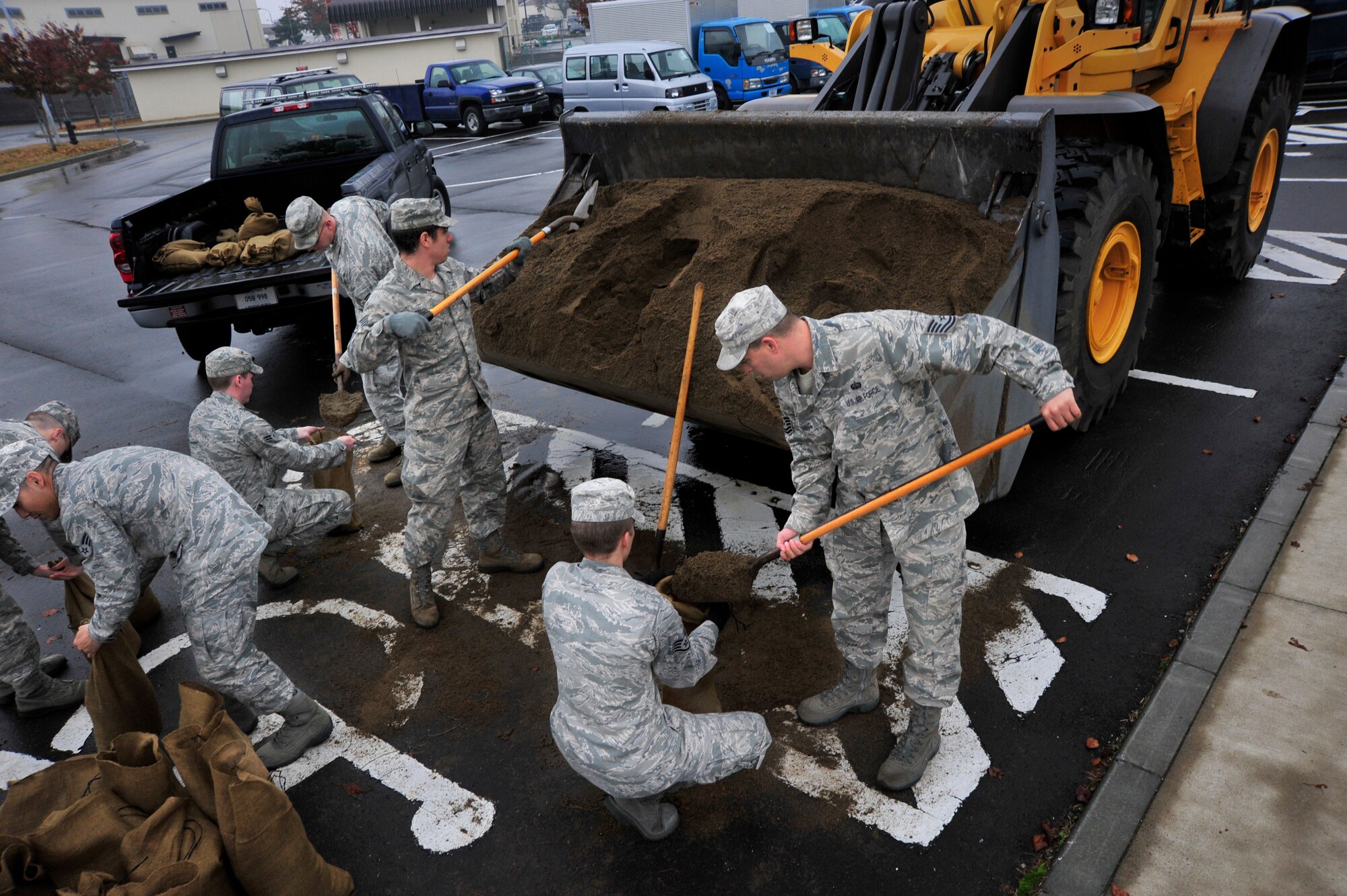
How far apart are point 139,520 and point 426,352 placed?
1.45 m

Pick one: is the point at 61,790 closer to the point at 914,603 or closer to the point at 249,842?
the point at 249,842

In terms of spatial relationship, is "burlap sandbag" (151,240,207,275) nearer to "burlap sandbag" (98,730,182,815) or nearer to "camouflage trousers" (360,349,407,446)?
"camouflage trousers" (360,349,407,446)

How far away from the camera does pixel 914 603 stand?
3150mm

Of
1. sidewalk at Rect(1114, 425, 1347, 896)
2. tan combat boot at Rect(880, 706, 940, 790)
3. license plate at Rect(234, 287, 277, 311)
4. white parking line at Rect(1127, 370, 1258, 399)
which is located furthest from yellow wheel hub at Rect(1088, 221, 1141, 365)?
license plate at Rect(234, 287, 277, 311)

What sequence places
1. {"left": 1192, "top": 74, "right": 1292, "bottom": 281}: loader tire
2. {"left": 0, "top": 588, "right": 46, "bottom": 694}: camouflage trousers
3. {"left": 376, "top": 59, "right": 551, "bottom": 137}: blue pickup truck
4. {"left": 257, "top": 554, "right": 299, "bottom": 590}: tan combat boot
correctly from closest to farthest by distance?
{"left": 0, "top": 588, "right": 46, "bottom": 694}: camouflage trousers
{"left": 257, "top": 554, "right": 299, "bottom": 590}: tan combat boot
{"left": 1192, "top": 74, "right": 1292, "bottom": 281}: loader tire
{"left": 376, "top": 59, "right": 551, "bottom": 137}: blue pickup truck

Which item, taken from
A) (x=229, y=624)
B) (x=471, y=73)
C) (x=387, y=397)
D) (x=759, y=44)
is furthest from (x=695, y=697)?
(x=471, y=73)

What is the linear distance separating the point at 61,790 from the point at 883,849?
2.75 meters

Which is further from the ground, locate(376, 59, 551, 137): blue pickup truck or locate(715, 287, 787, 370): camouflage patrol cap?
locate(715, 287, 787, 370): camouflage patrol cap

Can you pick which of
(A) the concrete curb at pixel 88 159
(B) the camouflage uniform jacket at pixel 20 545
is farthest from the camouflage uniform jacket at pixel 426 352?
(A) the concrete curb at pixel 88 159

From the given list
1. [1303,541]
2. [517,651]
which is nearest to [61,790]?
[517,651]

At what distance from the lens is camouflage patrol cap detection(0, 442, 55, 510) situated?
10.2 ft

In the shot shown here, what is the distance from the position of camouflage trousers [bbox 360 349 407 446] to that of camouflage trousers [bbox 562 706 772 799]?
130 inches

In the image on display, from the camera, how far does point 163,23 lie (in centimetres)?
4841

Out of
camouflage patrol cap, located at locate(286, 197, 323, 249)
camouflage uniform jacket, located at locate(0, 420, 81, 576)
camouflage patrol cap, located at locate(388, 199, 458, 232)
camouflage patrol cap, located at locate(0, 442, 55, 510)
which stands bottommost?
camouflage uniform jacket, located at locate(0, 420, 81, 576)
